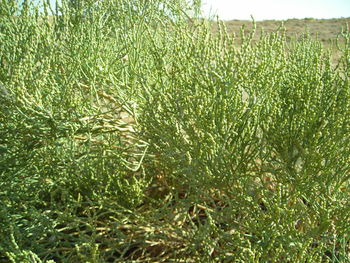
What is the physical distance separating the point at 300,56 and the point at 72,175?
197 centimetres

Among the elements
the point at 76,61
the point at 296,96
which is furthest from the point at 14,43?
the point at 296,96

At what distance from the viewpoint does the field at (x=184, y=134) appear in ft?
8.80

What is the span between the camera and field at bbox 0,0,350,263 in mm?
2682

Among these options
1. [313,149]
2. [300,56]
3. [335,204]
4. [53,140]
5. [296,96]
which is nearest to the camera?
[335,204]

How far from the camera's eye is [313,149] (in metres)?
2.74

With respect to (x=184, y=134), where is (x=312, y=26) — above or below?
above

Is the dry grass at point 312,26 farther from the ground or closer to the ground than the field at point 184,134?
farther from the ground

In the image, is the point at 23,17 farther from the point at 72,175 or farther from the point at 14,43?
the point at 72,175

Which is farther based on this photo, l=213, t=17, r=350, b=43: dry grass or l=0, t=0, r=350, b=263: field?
l=213, t=17, r=350, b=43: dry grass

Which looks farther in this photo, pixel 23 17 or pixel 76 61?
pixel 23 17

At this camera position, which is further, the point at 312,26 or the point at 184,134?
the point at 312,26

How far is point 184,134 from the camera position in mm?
3119

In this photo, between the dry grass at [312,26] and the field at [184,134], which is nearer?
the field at [184,134]

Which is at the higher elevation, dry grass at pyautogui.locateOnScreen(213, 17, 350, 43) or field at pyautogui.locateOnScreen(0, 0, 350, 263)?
dry grass at pyautogui.locateOnScreen(213, 17, 350, 43)
